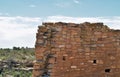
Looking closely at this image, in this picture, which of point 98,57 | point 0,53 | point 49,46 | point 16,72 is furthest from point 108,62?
point 0,53

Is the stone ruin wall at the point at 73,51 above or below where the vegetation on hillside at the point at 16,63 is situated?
above

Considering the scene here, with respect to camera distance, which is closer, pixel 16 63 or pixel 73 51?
pixel 73 51

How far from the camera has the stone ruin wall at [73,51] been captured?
948 cm

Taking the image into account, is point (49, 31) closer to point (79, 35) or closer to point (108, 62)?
point (79, 35)

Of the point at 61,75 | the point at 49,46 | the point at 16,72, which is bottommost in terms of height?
the point at 16,72

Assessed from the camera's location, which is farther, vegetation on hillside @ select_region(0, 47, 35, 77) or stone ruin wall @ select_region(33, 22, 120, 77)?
vegetation on hillside @ select_region(0, 47, 35, 77)

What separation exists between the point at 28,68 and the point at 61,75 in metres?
48.8

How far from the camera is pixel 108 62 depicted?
31.9 ft

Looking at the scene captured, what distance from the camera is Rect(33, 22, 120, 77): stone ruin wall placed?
9484 mm

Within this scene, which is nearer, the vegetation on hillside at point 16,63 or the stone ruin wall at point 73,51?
the stone ruin wall at point 73,51

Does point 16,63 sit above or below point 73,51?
below

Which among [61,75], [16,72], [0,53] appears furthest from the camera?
[0,53]

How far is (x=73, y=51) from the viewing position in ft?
31.2

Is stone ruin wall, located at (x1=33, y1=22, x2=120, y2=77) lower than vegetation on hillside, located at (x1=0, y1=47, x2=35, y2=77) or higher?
higher
